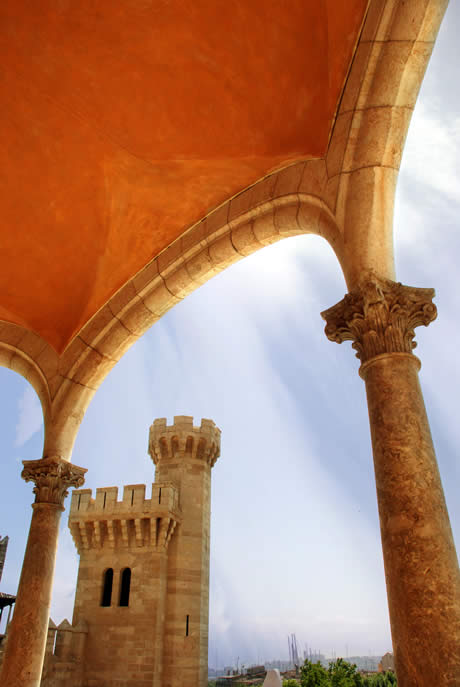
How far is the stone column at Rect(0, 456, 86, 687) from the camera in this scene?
3934 mm

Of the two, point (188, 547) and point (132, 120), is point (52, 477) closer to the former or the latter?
point (132, 120)

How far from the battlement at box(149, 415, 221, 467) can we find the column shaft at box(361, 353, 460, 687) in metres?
13.3

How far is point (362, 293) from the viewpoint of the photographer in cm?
280

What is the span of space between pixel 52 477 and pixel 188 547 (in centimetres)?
1032

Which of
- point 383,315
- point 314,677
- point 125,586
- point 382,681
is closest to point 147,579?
point 125,586

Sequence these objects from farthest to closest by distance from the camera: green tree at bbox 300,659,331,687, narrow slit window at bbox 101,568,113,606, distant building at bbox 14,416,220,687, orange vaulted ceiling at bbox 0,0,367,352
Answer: green tree at bbox 300,659,331,687
narrow slit window at bbox 101,568,113,606
distant building at bbox 14,416,220,687
orange vaulted ceiling at bbox 0,0,367,352

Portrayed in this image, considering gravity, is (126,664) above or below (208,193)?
below

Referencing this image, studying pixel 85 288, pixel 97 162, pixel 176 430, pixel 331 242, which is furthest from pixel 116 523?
pixel 331 242

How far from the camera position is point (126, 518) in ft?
45.6

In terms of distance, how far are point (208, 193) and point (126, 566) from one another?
11951 millimetres

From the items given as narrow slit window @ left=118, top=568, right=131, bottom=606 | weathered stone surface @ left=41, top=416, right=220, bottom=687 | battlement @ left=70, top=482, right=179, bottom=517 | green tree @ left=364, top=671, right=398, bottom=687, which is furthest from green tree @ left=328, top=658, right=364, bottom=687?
battlement @ left=70, top=482, right=179, bottom=517

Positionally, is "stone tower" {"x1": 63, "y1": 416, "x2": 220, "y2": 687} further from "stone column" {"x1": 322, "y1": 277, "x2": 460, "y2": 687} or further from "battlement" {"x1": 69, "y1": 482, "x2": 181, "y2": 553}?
"stone column" {"x1": 322, "y1": 277, "x2": 460, "y2": 687}

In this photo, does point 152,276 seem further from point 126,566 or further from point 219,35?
point 126,566

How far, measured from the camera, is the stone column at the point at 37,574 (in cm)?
393
